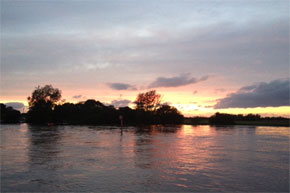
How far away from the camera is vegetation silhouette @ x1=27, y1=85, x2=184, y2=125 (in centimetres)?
8981

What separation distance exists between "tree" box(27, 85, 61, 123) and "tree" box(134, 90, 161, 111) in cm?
2814

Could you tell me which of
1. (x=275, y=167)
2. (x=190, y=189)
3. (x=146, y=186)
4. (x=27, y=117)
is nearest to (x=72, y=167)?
(x=146, y=186)

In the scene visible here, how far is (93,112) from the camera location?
9350cm

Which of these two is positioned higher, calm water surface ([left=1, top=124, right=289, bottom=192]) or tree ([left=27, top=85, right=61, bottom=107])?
tree ([left=27, top=85, right=61, bottom=107])

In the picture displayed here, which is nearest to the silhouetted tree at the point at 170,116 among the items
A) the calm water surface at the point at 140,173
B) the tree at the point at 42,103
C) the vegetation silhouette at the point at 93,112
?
the vegetation silhouette at the point at 93,112

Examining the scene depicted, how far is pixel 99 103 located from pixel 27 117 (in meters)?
39.1

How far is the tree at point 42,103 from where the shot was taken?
9050cm

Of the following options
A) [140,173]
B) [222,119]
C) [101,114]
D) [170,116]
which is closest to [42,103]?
[101,114]

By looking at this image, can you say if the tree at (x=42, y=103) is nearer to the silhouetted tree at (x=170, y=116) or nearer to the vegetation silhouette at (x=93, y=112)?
the vegetation silhouette at (x=93, y=112)

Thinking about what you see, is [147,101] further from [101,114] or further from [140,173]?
[140,173]

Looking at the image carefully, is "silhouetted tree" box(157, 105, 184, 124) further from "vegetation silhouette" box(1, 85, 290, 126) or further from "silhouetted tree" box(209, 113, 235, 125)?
"silhouetted tree" box(209, 113, 235, 125)

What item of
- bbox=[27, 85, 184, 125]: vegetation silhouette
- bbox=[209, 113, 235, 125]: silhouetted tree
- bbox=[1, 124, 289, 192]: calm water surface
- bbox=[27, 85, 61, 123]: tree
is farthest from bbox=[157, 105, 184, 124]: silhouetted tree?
bbox=[1, 124, 289, 192]: calm water surface

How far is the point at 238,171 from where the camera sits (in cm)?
1123

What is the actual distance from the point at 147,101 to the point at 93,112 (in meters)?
20.2
